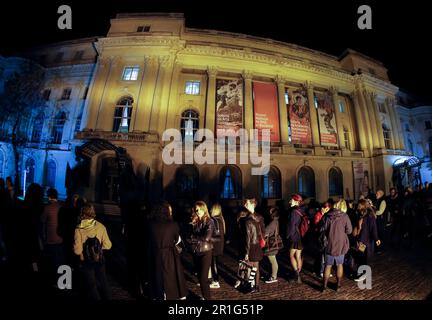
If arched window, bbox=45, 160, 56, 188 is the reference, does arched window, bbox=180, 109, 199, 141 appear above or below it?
above

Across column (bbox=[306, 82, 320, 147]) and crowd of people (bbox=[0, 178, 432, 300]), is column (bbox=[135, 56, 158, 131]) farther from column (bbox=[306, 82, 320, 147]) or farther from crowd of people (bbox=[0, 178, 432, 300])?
column (bbox=[306, 82, 320, 147])

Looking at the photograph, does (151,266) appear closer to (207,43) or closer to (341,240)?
(341,240)

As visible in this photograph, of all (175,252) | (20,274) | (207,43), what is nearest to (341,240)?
(175,252)

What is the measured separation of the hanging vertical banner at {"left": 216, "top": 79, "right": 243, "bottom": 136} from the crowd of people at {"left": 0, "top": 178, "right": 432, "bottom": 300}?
14.4m

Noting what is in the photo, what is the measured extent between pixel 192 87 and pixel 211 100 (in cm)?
267

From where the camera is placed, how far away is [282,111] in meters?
22.1

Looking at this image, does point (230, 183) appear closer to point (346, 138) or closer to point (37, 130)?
point (346, 138)

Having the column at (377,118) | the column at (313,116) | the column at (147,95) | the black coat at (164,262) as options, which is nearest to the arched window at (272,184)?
the column at (313,116)

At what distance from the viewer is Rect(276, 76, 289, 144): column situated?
21438 millimetres

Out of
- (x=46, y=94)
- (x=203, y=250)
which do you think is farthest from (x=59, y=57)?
(x=203, y=250)

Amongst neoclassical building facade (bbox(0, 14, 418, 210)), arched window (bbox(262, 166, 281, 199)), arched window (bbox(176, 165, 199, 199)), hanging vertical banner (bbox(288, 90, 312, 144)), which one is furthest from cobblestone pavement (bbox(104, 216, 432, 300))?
hanging vertical banner (bbox(288, 90, 312, 144))
